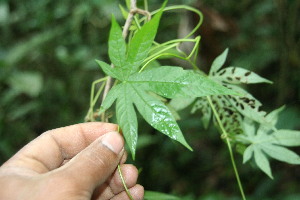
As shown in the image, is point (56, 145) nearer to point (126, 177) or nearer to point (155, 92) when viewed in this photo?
point (126, 177)

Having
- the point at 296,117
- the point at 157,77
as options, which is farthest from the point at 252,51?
the point at 157,77

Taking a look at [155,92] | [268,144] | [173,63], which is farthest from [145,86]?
[173,63]

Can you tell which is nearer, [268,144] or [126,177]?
[126,177]

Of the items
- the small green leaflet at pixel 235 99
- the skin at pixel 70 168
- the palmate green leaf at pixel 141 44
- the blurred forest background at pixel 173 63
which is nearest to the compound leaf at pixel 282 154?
the small green leaflet at pixel 235 99

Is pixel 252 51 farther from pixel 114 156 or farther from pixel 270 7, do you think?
pixel 114 156

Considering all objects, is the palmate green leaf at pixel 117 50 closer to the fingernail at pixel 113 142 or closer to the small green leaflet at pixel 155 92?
the small green leaflet at pixel 155 92
